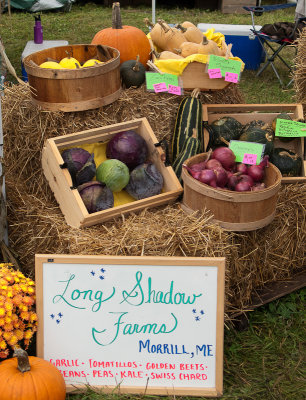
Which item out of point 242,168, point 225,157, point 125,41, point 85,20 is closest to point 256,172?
point 242,168

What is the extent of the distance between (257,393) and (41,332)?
110cm

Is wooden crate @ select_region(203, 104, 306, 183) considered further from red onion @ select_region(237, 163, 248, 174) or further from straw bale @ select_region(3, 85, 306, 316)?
red onion @ select_region(237, 163, 248, 174)

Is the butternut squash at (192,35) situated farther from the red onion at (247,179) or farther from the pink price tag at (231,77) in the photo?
the red onion at (247,179)

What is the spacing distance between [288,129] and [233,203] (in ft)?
3.78

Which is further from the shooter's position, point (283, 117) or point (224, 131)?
point (283, 117)

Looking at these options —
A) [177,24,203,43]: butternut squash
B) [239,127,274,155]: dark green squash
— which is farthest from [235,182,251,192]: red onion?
[177,24,203,43]: butternut squash

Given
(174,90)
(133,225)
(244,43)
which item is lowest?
(244,43)

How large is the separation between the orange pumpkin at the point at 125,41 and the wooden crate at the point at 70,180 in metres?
0.75

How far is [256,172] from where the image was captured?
3.02 m

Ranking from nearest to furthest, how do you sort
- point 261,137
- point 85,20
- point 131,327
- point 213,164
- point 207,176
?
point 131,327
point 207,176
point 213,164
point 261,137
point 85,20

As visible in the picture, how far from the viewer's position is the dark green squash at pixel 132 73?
3.61 meters

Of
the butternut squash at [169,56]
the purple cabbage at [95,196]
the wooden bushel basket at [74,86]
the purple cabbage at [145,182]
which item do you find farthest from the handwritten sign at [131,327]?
the butternut squash at [169,56]

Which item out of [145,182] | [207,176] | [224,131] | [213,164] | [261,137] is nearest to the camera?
[207,176]

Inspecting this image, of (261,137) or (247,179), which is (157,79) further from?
(247,179)
